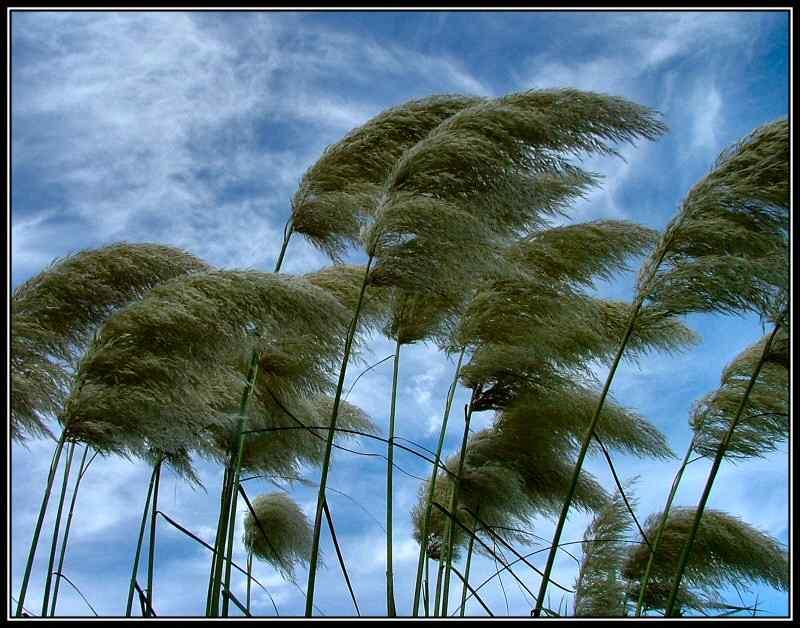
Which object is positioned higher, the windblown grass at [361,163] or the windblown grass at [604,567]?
the windblown grass at [361,163]

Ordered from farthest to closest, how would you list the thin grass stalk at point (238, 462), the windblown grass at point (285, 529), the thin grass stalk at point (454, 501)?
the windblown grass at point (285, 529) → the thin grass stalk at point (454, 501) → the thin grass stalk at point (238, 462)

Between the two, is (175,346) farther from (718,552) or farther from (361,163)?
(718,552)

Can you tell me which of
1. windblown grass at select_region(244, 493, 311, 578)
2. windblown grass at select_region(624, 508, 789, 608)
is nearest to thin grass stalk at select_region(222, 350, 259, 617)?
windblown grass at select_region(244, 493, 311, 578)

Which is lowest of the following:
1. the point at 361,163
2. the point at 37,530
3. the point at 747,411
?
the point at 37,530

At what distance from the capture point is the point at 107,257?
3219mm

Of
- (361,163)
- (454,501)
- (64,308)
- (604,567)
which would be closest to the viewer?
(64,308)

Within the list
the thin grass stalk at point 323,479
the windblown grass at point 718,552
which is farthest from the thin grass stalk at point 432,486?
the windblown grass at point 718,552

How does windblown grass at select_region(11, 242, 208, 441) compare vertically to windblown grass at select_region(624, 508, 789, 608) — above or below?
above

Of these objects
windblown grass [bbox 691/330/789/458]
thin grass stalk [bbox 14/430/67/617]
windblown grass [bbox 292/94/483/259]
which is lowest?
thin grass stalk [bbox 14/430/67/617]

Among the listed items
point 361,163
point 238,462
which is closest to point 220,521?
point 238,462

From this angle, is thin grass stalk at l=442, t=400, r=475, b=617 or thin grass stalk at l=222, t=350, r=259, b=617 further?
thin grass stalk at l=442, t=400, r=475, b=617

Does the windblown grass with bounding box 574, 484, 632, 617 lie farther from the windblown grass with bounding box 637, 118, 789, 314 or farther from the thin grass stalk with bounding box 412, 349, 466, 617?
the windblown grass with bounding box 637, 118, 789, 314

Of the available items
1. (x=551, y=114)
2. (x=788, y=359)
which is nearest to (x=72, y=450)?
(x=551, y=114)

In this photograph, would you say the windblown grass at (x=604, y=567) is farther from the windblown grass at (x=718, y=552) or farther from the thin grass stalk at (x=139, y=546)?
the thin grass stalk at (x=139, y=546)
